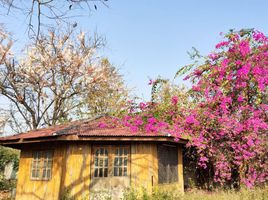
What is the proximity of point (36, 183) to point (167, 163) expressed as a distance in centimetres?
576

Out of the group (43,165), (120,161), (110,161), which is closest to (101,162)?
(110,161)

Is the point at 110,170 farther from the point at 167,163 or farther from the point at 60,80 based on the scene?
the point at 60,80

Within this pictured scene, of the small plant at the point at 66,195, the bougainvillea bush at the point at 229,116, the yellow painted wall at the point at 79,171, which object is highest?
the bougainvillea bush at the point at 229,116

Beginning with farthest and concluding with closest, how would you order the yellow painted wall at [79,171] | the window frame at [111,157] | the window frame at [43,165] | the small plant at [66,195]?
the window frame at [43,165], the window frame at [111,157], the yellow painted wall at [79,171], the small plant at [66,195]

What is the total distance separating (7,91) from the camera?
2081 centimetres

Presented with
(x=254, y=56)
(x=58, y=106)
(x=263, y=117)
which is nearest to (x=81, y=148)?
(x=263, y=117)

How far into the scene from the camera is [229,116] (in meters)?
11.5

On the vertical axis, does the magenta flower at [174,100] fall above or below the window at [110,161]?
above

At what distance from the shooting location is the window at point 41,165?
10453 millimetres

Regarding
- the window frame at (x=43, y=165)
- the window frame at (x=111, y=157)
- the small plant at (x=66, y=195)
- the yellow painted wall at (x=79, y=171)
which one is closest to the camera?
the small plant at (x=66, y=195)

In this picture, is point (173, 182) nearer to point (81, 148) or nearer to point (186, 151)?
point (186, 151)

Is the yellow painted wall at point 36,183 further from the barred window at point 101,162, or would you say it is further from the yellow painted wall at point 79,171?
the barred window at point 101,162

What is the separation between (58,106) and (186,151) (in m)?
13.4

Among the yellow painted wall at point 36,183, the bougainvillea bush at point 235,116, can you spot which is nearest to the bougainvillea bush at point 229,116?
the bougainvillea bush at point 235,116
